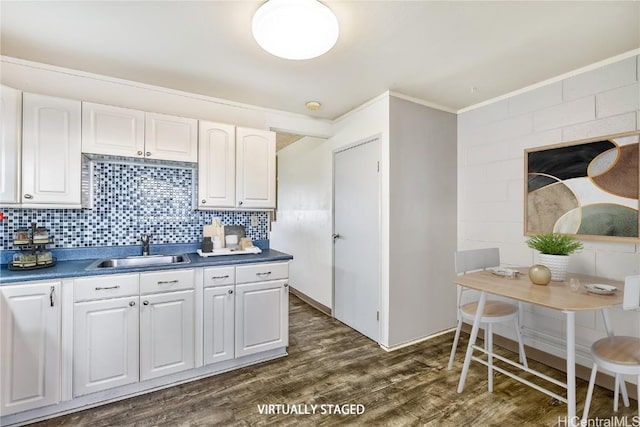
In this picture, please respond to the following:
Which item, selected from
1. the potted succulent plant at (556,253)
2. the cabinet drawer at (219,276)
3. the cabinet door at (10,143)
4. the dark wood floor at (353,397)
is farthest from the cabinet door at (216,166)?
the potted succulent plant at (556,253)

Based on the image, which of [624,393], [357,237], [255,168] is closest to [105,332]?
[255,168]

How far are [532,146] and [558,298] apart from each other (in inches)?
61.0

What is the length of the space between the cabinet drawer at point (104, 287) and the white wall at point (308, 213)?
217cm

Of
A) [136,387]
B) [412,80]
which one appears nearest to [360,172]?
[412,80]

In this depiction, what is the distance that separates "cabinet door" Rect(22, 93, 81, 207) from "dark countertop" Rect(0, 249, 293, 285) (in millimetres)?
470

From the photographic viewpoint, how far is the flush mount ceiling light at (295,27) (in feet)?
5.03

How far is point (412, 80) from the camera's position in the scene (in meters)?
2.54

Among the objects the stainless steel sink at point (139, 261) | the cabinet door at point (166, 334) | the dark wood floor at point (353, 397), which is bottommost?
the dark wood floor at point (353, 397)

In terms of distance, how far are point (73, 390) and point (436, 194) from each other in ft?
11.2

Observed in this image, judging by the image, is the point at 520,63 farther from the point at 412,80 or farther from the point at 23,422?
the point at 23,422

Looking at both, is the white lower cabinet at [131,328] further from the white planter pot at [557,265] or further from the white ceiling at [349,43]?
the white planter pot at [557,265]

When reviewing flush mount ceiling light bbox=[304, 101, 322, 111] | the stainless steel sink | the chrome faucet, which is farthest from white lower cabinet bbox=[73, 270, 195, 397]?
flush mount ceiling light bbox=[304, 101, 322, 111]

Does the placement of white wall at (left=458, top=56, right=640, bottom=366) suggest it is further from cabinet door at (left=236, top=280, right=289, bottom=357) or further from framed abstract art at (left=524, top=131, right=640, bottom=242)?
cabinet door at (left=236, top=280, right=289, bottom=357)

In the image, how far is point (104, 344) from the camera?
198 cm
